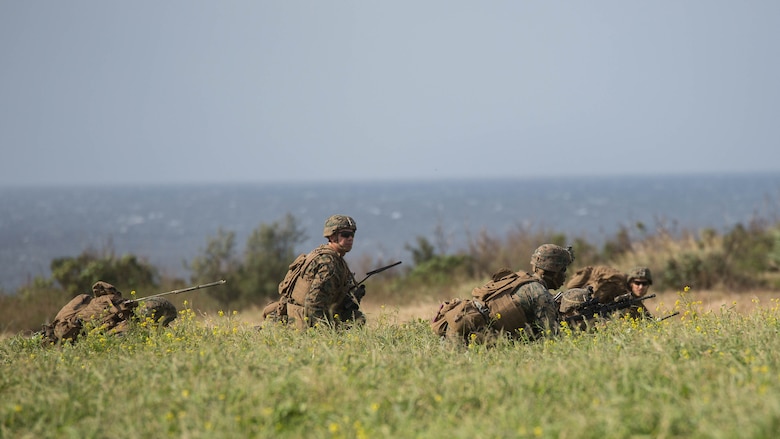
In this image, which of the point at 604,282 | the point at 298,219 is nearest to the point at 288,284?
the point at 604,282

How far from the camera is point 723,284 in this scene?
56.2 feet

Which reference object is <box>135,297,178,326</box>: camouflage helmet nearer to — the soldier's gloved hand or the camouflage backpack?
the camouflage backpack

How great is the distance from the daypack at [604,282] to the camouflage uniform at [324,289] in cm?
283

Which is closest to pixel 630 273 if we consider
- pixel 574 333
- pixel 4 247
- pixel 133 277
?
pixel 574 333

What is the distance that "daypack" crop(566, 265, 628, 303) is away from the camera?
10195 mm

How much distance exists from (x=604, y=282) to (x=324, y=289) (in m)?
3.43

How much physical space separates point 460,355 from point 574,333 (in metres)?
1.50

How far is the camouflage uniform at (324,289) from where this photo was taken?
9.00 m

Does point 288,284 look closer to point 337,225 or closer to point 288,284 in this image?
point 288,284

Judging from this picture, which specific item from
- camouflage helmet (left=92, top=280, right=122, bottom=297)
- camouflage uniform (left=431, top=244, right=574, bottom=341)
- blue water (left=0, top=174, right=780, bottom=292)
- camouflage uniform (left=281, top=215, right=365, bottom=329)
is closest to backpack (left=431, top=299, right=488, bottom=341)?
camouflage uniform (left=431, top=244, right=574, bottom=341)

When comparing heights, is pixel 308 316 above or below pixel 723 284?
above

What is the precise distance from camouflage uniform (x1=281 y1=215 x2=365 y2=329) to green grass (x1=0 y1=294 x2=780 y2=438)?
3.45ft

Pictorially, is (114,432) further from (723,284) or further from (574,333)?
(723,284)

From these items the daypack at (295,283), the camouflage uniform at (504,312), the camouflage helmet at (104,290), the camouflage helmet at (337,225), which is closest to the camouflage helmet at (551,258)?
the camouflage uniform at (504,312)
